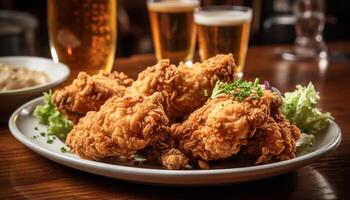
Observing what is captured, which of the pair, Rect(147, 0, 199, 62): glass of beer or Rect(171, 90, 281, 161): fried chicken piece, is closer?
Rect(171, 90, 281, 161): fried chicken piece

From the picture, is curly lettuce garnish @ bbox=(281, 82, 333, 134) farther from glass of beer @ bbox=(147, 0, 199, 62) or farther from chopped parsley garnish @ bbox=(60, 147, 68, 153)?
glass of beer @ bbox=(147, 0, 199, 62)

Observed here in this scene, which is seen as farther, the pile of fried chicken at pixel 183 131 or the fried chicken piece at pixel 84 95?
the fried chicken piece at pixel 84 95

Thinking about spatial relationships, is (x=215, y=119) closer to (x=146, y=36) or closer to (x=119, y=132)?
(x=119, y=132)

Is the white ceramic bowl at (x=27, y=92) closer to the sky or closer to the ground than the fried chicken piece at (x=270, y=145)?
closer to the ground

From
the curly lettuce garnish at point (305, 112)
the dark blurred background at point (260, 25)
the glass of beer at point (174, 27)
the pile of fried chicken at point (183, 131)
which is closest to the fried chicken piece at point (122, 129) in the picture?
the pile of fried chicken at point (183, 131)

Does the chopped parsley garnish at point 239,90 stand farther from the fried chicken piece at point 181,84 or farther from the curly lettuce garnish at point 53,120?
the curly lettuce garnish at point 53,120

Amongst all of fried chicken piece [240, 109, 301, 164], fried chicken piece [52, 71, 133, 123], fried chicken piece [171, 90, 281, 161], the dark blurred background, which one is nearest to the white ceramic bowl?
fried chicken piece [52, 71, 133, 123]

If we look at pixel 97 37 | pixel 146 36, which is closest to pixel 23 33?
pixel 146 36
